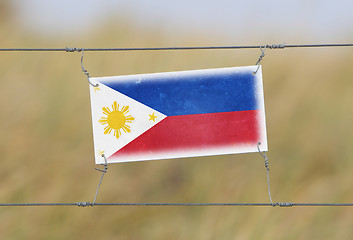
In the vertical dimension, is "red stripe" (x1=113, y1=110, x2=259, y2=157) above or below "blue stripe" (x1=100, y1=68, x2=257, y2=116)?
below

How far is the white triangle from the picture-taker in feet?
21.0

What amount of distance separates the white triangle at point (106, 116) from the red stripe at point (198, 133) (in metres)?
0.05

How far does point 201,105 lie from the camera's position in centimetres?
648

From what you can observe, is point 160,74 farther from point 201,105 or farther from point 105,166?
point 105,166

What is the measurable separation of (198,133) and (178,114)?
0.76 feet

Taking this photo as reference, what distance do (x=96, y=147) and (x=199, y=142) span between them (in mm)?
864

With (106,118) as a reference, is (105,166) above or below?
below

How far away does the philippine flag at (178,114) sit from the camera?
6.40 m

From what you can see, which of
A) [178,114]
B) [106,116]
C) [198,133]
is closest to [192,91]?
[178,114]

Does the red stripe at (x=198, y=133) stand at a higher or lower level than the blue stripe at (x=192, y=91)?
lower

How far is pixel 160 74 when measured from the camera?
6.43m

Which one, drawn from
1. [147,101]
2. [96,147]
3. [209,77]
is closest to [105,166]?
[96,147]

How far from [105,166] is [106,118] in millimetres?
403

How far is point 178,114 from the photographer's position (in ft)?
21.2
